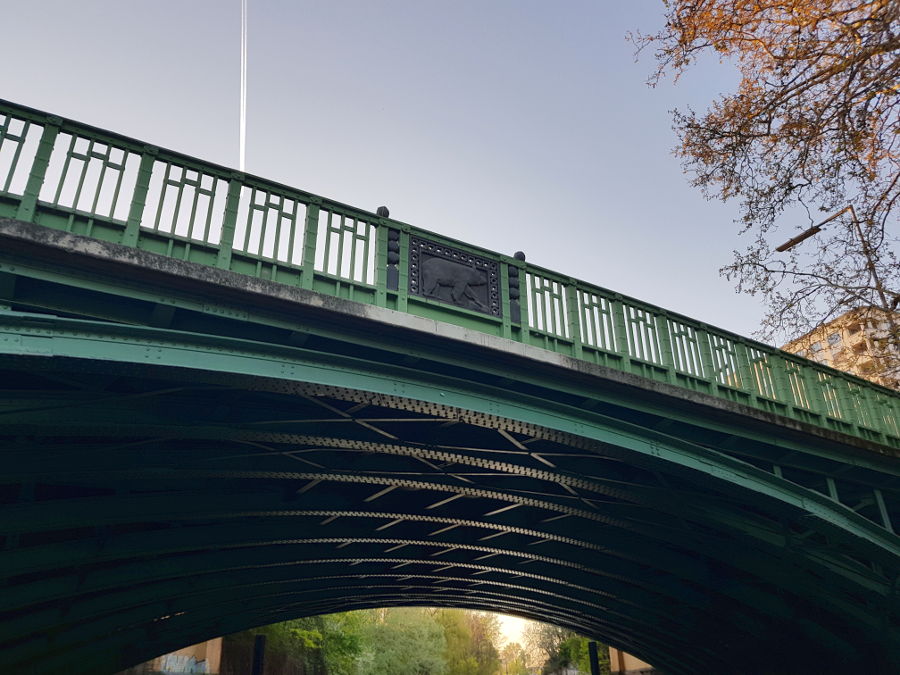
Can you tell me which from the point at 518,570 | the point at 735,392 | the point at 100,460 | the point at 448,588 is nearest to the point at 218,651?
the point at 448,588

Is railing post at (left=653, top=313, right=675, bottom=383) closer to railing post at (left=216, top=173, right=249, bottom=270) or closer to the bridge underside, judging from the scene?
the bridge underside

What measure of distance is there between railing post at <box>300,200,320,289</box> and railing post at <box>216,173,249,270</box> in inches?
34.5

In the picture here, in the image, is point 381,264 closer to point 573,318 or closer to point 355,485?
point 573,318

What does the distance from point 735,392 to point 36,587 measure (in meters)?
13.2

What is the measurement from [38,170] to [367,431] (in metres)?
6.07

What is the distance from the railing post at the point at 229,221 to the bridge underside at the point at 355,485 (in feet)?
1.64

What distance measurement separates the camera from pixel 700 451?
11469 mm

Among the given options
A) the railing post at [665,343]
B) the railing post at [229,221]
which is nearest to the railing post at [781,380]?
the railing post at [665,343]

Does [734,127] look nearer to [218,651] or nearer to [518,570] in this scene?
[518,570]

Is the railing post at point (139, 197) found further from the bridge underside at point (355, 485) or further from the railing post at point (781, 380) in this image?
the railing post at point (781, 380)

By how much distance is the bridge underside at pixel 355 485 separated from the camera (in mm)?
8344

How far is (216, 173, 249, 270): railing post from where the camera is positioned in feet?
27.9

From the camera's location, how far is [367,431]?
1197 centimetres

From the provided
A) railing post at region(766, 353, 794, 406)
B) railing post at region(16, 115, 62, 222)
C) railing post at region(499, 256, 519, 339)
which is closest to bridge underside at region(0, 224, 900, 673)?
railing post at region(499, 256, 519, 339)
